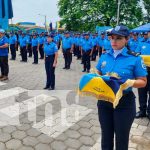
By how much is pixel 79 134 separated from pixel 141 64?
8.03ft

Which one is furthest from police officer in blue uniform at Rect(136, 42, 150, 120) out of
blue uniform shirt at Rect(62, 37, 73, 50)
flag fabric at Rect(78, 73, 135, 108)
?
blue uniform shirt at Rect(62, 37, 73, 50)

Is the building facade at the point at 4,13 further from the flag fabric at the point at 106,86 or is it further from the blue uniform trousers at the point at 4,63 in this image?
the blue uniform trousers at the point at 4,63

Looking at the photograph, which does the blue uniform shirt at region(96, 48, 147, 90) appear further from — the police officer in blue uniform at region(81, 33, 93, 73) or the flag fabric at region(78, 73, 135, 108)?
the police officer in blue uniform at region(81, 33, 93, 73)

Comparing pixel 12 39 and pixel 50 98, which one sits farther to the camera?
pixel 12 39

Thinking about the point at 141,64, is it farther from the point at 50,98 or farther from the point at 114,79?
the point at 50,98

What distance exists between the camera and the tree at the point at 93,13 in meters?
36.0

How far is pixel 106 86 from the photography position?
312cm

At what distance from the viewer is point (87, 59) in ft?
42.8

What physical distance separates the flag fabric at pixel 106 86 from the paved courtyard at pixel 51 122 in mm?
1747

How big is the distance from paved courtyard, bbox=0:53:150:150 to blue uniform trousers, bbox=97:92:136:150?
1.32 metres

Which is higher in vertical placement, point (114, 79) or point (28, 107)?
point (114, 79)

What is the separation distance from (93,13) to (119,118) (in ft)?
110

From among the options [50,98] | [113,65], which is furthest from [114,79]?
[50,98]

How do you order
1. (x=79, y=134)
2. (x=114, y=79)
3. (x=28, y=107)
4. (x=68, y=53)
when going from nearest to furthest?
1. (x=114, y=79)
2. (x=79, y=134)
3. (x=28, y=107)
4. (x=68, y=53)
